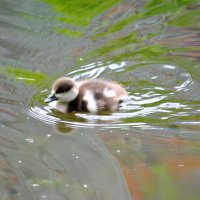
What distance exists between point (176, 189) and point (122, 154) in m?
0.46

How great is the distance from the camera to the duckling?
3789mm

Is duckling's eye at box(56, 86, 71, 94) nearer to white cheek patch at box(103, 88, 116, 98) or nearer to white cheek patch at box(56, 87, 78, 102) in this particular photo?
white cheek patch at box(56, 87, 78, 102)

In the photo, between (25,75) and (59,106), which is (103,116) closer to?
(59,106)

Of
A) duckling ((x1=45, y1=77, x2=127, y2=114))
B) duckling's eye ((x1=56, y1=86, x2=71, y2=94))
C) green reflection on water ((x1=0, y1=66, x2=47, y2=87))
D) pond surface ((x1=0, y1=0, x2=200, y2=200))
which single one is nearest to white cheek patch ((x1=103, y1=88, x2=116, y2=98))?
duckling ((x1=45, y1=77, x2=127, y2=114))

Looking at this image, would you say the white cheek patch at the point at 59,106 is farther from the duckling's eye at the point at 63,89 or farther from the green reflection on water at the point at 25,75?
the green reflection on water at the point at 25,75

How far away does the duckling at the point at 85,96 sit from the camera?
379 cm

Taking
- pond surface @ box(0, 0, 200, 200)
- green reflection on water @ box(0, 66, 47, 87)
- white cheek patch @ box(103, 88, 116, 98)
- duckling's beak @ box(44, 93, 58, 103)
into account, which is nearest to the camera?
pond surface @ box(0, 0, 200, 200)

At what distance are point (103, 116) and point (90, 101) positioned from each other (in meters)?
0.15

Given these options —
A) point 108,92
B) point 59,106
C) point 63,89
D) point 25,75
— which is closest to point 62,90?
point 63,89

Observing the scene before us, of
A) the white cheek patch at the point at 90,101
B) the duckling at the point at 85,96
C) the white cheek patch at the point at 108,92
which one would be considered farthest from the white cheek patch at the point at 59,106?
the white cheek patch at the point at 108,92

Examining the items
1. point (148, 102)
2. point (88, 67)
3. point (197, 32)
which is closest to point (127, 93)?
point (148, 102)

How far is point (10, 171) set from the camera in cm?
284

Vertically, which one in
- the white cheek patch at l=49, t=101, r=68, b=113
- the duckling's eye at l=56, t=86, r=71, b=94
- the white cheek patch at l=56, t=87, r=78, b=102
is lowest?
the white cheek patch at l=49, t=101, r=68, b=113

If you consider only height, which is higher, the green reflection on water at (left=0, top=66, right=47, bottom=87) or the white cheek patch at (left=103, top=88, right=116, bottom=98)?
the green reflection on water at (left=0, top=66, right=47, bottom=87)
